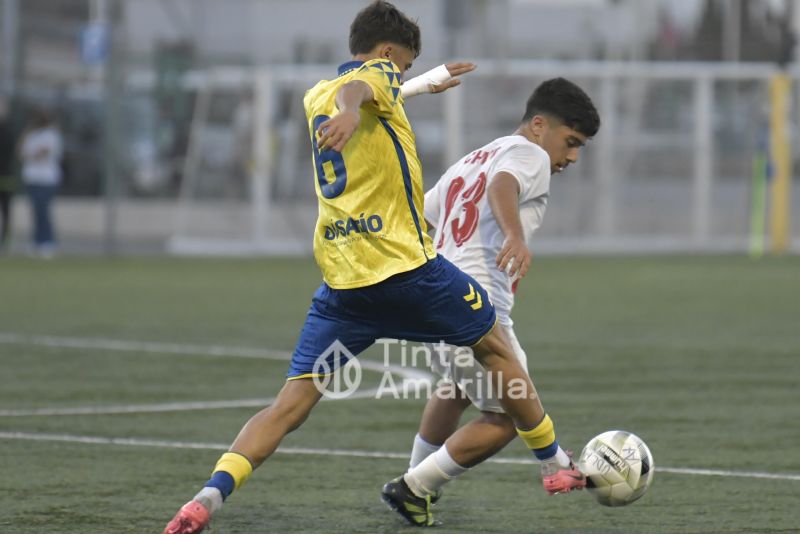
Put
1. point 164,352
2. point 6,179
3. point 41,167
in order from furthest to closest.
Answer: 1. point 6,179
2. point 41,167
3. point 164,352

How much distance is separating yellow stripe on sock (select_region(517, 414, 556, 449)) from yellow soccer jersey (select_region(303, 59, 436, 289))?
0.82m

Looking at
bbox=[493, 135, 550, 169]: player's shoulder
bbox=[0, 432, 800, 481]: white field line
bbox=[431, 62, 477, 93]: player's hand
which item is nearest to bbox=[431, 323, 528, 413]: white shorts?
bbox=[493, 135, 550, 169]: player's shoulder

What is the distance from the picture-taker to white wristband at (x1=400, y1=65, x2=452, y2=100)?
626 centimetres

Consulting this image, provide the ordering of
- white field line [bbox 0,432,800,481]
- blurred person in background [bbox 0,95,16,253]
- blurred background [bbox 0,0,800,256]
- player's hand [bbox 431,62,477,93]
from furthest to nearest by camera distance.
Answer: blurred background [bbox 0,0,800,256]
blurred person in background [bbox 0,95,16,253]
white field line [bbox 0,432,800,481]
player's hand [bbox 431,62,477,93]

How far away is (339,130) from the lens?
527 cm

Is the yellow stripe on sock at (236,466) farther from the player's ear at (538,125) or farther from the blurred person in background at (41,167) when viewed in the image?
the blurred person in background at (41,167)

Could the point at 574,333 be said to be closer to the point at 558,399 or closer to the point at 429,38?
the point at 558,399

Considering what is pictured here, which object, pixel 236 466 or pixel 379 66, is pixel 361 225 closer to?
pixel 379 66

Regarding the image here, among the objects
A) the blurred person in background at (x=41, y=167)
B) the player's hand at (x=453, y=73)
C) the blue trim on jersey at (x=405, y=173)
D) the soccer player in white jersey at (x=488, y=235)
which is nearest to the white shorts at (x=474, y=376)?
the soccer player in white jersey at (x=488, y=235)

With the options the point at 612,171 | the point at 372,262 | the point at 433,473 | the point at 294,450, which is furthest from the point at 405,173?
the point at 612,171

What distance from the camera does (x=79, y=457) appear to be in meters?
7.85

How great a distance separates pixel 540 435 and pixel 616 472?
1.28 feet

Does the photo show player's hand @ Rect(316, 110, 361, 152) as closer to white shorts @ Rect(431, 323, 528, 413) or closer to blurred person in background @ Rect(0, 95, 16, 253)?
white shorts @ Rect(431, 323, 528, 413)

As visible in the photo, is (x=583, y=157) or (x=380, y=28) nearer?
(x=380, y=28)
